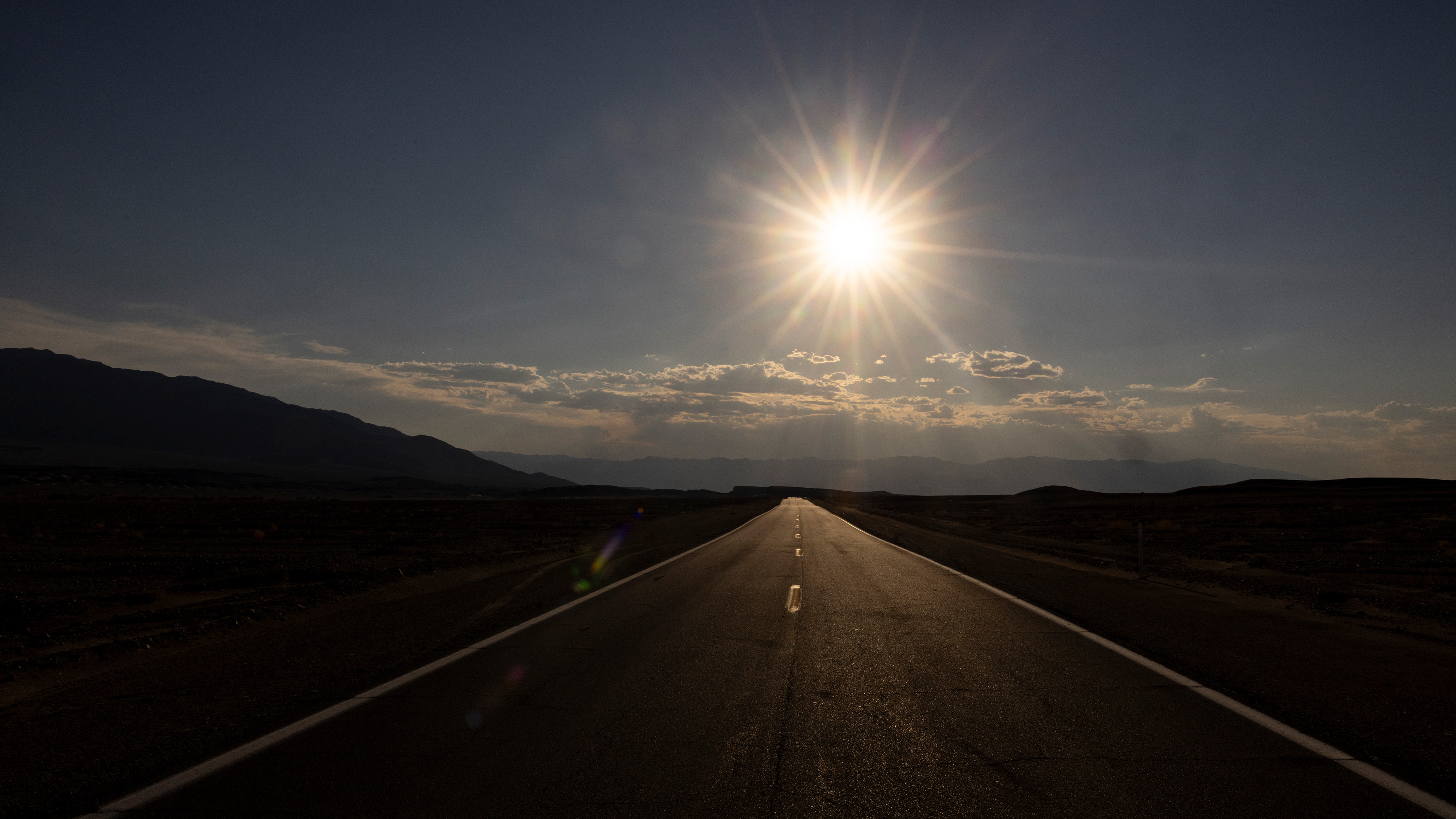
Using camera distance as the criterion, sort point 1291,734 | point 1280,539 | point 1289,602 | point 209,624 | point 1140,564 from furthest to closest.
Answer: point 1280,539 → point 1140,564 → point 1289,602 → point 209,624 → point 1291,734

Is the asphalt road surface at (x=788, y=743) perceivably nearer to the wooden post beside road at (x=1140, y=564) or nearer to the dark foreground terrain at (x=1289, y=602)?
the dark foreground terrain at (x=1289, y=602)

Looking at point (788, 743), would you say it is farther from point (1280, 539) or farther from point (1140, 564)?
point (1280, 539)

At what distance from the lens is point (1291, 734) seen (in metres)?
5.17

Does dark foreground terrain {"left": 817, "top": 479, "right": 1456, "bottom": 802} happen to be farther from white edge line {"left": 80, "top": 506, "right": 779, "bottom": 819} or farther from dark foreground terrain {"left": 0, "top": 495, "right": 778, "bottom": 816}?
dark foreground terrain {"left": 0, "top": 495, "right": 778, "bottom": 816}

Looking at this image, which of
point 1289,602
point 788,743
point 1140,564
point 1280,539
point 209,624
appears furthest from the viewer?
point 1280,539

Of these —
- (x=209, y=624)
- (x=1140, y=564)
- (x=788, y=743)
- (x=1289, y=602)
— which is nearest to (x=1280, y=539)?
(x=1140, y=564)

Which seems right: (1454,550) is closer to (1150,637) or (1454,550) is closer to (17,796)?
(1150,637)

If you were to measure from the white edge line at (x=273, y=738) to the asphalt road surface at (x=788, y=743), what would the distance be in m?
0.09

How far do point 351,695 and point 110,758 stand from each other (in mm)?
1689

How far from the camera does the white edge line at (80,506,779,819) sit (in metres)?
4.02

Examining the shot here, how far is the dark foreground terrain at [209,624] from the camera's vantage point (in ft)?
16.5

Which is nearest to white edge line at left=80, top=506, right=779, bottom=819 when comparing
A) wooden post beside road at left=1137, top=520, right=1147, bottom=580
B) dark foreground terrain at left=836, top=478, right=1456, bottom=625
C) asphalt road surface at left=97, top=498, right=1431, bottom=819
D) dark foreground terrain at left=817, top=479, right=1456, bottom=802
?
asphalt road surface at left=97, top=498, right=1431, bottom=819

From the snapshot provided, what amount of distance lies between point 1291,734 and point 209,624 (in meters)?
11.6

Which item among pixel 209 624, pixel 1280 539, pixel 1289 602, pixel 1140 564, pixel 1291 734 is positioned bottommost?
pixel 209 624
